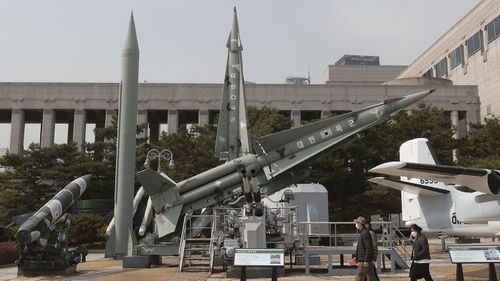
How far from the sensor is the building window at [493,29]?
153ft

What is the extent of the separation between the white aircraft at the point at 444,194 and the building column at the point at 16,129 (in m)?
42.1

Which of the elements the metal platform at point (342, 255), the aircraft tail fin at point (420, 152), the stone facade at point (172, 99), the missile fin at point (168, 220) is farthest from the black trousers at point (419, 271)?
the stone facade at point (172, 99)

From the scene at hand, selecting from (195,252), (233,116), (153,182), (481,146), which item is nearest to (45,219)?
(153,182)

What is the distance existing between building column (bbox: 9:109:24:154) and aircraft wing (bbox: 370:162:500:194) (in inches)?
1821

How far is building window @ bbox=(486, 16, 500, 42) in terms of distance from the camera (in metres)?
46.6

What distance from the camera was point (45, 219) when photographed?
1533 cm

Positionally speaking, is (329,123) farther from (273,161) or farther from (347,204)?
(347,204)

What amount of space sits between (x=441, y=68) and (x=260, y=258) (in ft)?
191

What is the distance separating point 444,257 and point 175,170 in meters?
18.6

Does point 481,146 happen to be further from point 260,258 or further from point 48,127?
point 48,127

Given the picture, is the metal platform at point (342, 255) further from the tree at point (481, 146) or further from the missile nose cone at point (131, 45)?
the tree at point (481, 146)

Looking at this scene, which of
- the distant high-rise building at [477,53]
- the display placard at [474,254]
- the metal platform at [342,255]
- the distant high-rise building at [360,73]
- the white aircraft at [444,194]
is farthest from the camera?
the distant high-rise building at [360,73]

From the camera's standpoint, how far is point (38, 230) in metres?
14.9

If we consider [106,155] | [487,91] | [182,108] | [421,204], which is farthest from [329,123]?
[487,91]
